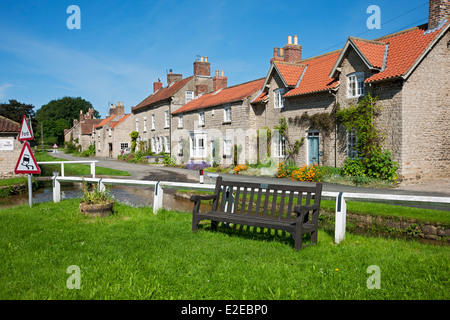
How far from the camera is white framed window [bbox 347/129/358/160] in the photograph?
1755cm

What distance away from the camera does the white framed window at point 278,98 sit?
75.0 ft

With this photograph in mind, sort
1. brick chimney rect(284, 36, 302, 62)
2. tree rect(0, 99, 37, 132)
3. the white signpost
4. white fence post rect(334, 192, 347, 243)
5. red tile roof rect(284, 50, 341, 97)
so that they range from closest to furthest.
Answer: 1. white fence post rect(334, 192, 347, 243)
2. the white signpost
3. red tile roof rect(284, 50, 341, 97)
4. brick chimney rect(284, 36, 302, 62)
5. tree rect(0, 99, 37, 132)

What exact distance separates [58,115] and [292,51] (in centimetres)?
10226

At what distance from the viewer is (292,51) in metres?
25.8

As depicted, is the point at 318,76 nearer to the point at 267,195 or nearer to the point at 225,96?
the point at 225,96

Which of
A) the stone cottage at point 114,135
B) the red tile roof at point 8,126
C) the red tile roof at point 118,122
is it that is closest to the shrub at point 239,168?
the red tile roof at point 8,126

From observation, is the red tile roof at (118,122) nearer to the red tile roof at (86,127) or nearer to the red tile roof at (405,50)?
the red tile roof at (86,127)

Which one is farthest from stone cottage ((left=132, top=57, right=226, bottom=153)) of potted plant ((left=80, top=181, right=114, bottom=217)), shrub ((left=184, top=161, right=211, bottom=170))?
potted plant ((left=80, top=181, right=114, bottom=217))

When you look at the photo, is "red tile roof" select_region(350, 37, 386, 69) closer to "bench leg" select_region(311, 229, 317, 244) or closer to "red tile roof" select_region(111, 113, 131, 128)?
"bench leg" select_region(311, 229, 317, 244)

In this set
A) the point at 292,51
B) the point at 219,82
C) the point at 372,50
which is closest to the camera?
the point at 372,50

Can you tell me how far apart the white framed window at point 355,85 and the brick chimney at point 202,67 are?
21.8 metres

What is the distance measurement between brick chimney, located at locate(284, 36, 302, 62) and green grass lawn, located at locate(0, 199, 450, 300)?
69.4 feet

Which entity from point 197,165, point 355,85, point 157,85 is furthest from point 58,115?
point 355,85

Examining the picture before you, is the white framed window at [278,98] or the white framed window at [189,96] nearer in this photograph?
the white framed window at [278,98]
